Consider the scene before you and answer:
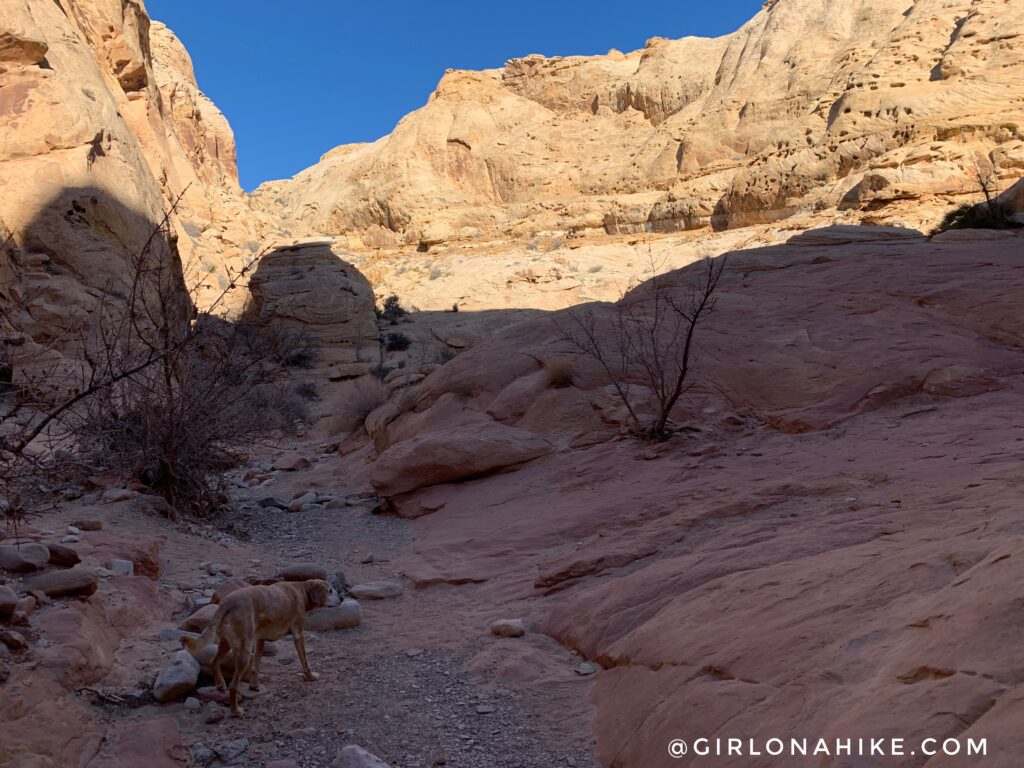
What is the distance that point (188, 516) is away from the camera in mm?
7762

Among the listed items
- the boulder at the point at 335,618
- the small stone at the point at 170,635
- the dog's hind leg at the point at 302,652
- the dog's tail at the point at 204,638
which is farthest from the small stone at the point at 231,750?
the boulder at the point at 335,618

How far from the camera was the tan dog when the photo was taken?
3.58 m

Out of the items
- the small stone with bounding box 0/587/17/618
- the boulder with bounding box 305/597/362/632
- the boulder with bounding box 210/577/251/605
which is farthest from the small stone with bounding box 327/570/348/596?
the small stone with bounding box 0/587/17/618

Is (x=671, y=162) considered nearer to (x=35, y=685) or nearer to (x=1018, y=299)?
(x=1018, y=299)

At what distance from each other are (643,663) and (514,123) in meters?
53.2

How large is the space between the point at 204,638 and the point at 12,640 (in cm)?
79

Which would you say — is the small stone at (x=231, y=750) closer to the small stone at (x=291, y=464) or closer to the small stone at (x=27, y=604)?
the small stone at (x=27, y=604)

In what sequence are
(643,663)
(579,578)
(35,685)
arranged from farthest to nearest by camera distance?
(579,578), (643,663), (35,685)

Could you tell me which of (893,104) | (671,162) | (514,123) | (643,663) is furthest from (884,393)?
(514,123)

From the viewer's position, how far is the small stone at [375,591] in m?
5.71

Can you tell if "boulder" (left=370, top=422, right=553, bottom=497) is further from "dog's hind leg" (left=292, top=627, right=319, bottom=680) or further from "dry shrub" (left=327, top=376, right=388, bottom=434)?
"dog's hind leg" (left=292, top=627, right=319, bottom=680)

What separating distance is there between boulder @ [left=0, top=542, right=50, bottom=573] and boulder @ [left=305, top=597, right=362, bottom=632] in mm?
1538

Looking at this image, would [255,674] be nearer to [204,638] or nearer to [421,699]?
[204,638]

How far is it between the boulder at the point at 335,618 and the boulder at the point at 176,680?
4.05 feet
